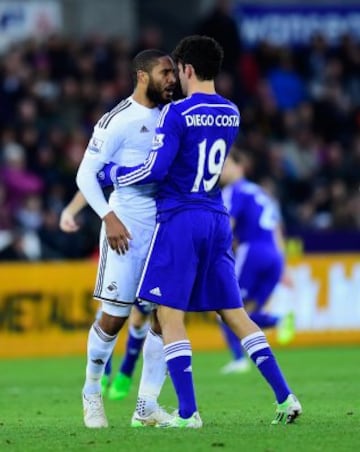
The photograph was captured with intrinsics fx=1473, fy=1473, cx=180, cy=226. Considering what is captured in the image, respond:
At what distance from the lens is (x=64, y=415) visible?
11.2 m

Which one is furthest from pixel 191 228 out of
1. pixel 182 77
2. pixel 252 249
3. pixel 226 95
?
pixel 226 95

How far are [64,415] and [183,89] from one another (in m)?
2.97

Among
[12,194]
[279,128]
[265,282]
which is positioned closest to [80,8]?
[279,128]

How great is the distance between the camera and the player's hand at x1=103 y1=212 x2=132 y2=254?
9562mm

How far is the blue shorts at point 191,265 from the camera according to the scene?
9.31 metres

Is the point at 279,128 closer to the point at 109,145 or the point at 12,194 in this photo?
the point at 12,194

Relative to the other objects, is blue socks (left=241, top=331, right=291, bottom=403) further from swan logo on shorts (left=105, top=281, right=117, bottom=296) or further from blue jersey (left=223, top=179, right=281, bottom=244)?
blue jersey (left=223, top=179, right=281, bottom=244)

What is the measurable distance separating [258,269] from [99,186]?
7199mm

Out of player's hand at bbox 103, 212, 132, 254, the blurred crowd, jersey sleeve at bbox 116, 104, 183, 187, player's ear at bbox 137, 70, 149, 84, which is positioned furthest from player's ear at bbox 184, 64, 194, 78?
the blurred crowd

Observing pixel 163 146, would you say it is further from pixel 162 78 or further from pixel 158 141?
pixel 162 78

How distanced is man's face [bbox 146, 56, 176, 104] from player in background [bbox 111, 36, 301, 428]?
28cm

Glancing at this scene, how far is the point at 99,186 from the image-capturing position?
9.73 meters

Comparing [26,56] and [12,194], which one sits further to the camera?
[26,56]

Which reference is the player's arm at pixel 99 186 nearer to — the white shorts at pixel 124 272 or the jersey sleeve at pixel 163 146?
the white shorts at pixel 124 272
